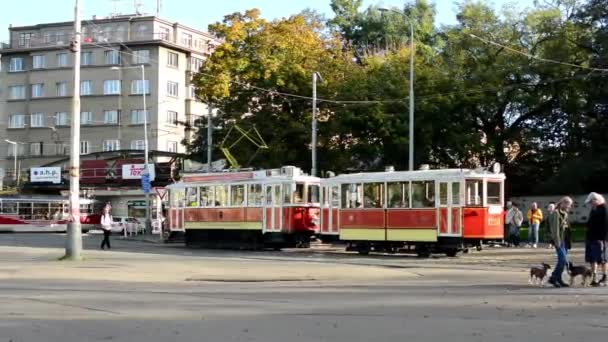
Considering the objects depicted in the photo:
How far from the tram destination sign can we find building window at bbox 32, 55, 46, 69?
715 inches

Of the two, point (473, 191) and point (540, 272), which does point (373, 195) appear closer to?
point (473, 191)

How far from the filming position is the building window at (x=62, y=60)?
8288 cm

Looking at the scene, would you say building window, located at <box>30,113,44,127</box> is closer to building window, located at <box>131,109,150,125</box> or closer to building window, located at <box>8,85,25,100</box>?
building window, located at <box>8,85,25,100</box>

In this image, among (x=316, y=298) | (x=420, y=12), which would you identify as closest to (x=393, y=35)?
(x=420, y=12)

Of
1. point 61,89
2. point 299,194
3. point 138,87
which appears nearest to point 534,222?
point 299,194

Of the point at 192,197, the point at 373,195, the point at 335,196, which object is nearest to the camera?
the point at 373,195

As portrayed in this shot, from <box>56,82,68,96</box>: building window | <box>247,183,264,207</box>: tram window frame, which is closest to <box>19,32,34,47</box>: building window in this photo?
<box>56,82,68,96</box>: building window

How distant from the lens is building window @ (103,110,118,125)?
80875 mm

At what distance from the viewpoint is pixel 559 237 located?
16.2 metres

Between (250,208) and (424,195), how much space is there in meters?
8.49

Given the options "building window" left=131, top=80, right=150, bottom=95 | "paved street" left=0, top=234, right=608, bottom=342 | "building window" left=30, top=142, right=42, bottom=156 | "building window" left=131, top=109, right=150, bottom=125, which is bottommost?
"paved street" left=0, top=234, right=608, bottom=342

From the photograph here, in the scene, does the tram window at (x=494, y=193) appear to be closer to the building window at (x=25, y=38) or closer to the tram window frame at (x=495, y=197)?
the tram window frame at (x=495, y=197)

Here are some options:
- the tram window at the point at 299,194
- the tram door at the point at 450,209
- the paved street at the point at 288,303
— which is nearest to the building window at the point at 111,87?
the tram window at the point at 299,194

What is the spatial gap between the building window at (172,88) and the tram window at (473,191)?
57605 millimetres
